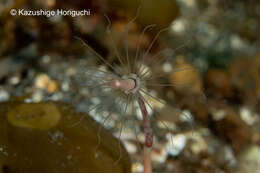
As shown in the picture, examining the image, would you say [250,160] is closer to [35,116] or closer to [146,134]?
[146,134]

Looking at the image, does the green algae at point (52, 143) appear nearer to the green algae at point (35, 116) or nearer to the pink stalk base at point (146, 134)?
the green algae at point (35, 116)

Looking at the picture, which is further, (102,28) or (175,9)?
(102,28)

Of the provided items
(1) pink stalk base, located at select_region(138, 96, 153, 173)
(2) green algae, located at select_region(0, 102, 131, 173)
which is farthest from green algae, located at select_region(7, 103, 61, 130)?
(1) pink stalk base, located at select_region(138, 96, 153, 173)

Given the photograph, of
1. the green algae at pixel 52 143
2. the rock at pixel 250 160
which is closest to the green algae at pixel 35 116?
the green algae at pixel 52 143

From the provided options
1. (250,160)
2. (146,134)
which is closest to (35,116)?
(146,134)

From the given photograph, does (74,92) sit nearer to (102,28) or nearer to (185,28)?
(102,28)

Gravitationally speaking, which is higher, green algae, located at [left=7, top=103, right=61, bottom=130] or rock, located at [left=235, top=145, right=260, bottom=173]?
green algae, located at [left=7, top=103, right=61, bottom=130]

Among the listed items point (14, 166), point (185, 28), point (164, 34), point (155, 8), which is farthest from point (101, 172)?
point (185, 28)

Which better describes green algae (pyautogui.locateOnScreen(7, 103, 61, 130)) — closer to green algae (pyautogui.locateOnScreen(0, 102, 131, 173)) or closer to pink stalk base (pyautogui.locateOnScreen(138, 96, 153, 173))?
green algae (pyautogui.locateOnScreen(0, 102, 131, 173))

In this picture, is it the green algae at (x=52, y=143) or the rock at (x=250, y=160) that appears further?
the rock at (x=250, y=160)
